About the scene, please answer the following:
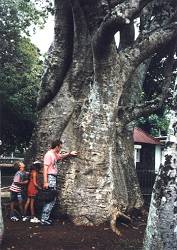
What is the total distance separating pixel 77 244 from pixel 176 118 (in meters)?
3.22

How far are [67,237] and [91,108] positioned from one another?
3.49 m

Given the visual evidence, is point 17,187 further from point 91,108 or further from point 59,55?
point 59,55

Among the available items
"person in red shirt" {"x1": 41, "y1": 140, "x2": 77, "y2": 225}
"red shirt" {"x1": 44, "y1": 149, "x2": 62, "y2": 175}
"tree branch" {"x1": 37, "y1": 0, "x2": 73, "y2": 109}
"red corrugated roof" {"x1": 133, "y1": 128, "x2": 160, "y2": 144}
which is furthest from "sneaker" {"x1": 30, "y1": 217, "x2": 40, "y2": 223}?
"red corrugated roof" {"x1": 133, "y1": 128, "x2": 160, "y2": 144}

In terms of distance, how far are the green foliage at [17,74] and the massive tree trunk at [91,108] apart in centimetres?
761

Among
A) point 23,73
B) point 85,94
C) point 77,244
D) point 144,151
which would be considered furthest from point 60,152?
point 144,151

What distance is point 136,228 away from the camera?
1117 centimetres

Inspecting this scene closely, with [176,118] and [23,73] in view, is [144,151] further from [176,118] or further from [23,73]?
[176,118]

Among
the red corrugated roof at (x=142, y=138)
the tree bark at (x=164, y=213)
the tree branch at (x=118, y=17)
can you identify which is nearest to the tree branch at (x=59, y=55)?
the tree branch at (x=118, y=17)

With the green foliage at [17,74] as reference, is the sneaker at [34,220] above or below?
below

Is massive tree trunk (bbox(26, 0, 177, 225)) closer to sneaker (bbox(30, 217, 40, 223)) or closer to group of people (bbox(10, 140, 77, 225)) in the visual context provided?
group of people (bbox(10, 140, 77, 225))

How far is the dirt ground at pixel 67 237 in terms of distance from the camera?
8.86 meters

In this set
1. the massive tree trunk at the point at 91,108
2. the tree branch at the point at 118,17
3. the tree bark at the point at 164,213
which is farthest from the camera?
the massive tree trunk at the point at 91,108

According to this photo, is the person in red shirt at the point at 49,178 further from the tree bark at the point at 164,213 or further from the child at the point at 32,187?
the tree bark at the point at 164,213

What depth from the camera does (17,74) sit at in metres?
22.3
